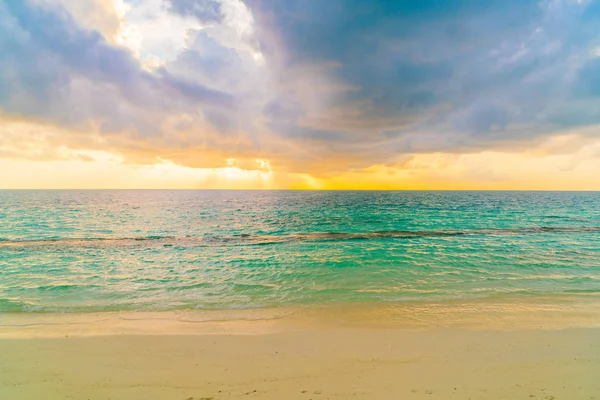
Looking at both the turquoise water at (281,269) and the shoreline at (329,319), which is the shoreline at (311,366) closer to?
the shoreline at (329,319)

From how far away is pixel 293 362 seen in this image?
24.0 feet

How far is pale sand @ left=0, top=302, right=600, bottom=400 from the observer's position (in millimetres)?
6207

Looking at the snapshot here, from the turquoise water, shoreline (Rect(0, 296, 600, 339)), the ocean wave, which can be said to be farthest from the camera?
the ocean wave

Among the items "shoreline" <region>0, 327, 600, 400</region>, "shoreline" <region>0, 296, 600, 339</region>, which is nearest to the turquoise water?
"shoreline" <region>0, 296, 600, 339</region>

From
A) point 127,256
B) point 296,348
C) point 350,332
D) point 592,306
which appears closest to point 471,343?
point 350,332

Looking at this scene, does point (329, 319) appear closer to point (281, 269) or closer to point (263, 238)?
point (281, 269)

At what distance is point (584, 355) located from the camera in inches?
298

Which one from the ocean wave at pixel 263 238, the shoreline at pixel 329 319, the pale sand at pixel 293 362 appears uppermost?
the pale sand at pixel 293 362

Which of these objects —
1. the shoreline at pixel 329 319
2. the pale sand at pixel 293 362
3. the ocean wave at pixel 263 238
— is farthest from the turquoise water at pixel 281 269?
the pale sand at pixel 293 362

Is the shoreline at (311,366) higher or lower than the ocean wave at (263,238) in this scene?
higher

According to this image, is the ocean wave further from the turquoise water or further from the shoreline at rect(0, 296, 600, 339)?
the shoreline at rect(0, 296, 600, 339)

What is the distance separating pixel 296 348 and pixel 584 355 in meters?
7.82

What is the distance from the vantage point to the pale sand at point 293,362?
621 centimetres

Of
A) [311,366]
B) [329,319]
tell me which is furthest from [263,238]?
[311,366]
